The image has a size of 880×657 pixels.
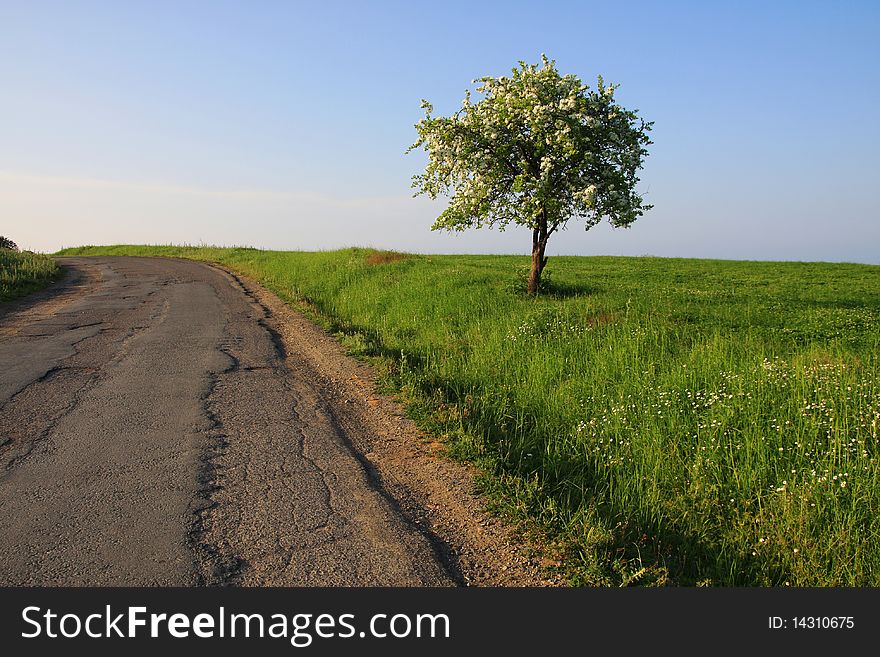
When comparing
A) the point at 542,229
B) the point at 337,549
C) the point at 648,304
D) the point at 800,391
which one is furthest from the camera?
the point at 542,229

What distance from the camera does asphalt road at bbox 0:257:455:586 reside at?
387 cm

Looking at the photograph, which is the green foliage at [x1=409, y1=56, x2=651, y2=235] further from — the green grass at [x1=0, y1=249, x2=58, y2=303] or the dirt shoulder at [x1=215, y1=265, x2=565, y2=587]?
the green grass at [x1=0, y1=249, x2=58, y2=303]

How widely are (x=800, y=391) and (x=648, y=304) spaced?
6755 millimetres

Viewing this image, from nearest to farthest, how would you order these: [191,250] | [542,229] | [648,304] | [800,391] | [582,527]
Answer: [582,527] < [800,391] < [648,304] < [542,229] < [191,250]

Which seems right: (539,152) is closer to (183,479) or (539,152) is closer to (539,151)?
(539,151)

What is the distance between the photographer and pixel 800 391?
7016 millimetres

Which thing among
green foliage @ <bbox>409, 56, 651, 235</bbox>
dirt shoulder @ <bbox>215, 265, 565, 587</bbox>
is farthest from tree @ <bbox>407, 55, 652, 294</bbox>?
dirt shoulder @ <bbox>215, 265, 565, 587</bbox>

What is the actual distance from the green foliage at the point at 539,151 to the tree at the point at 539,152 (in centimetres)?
2

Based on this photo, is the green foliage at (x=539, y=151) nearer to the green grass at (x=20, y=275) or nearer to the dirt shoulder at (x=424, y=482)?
the dirt shoulder at (x=424, y=482)

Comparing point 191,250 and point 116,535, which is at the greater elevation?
point 191,250

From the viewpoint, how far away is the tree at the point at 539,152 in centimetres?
1451

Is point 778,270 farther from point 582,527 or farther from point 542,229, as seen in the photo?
point 582,527

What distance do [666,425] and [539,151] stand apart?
9852 mm

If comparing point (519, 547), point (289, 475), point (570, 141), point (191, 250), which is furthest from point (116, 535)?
point (191, 250)
